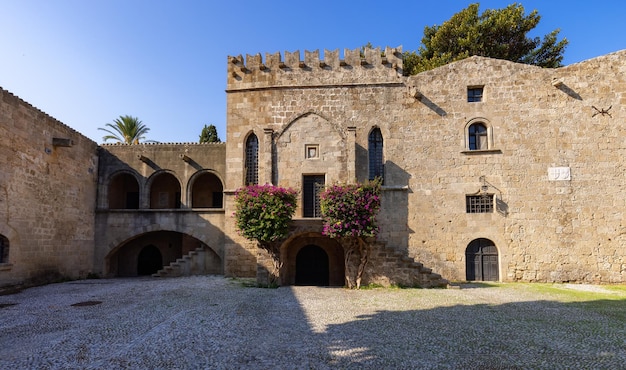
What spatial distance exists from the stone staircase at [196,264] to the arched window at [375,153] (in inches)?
317

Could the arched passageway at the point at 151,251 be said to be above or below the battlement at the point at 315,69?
below

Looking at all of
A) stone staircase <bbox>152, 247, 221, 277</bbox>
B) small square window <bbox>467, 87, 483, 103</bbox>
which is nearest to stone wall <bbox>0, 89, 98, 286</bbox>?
stone staircase <bbox>152, 247, 221, 277</bbox>

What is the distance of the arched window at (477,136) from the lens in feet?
47.9

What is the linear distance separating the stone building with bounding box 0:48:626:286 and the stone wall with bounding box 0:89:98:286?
0.07 meters

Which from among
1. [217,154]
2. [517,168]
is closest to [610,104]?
[517,168]

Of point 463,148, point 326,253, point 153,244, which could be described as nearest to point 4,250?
point 153,244

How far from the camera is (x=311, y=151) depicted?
49.3ft

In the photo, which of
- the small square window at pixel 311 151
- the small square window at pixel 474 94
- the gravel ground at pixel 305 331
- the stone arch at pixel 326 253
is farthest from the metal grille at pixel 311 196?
the small square window at pixel 474 94

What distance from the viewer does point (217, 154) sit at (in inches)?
653

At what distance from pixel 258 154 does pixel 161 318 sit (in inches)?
342

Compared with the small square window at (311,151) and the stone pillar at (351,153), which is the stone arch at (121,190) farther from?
the stone pillar at (351,153)

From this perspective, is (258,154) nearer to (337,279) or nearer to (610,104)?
(337,279)

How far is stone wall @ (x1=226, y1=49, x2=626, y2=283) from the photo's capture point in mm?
13711

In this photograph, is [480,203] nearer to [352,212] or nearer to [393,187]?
[393,187]
